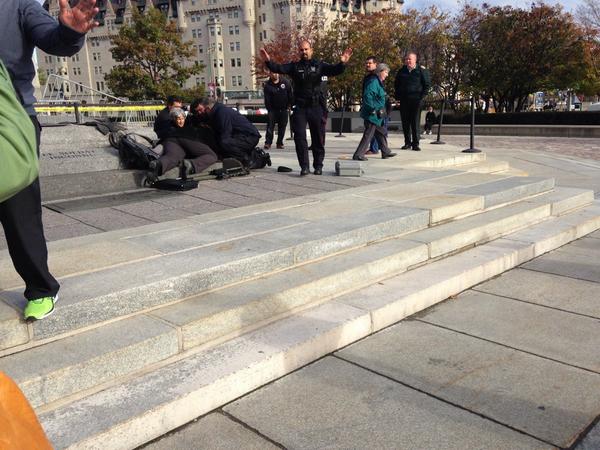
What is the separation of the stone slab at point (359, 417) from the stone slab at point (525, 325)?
3.15ft

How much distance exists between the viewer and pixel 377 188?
7012 millimetres

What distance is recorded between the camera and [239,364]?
2.98 m

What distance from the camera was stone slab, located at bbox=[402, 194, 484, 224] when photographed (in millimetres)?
5617

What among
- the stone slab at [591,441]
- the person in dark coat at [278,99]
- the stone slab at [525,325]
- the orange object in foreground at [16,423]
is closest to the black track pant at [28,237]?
the orange object in foreground at [16,423]

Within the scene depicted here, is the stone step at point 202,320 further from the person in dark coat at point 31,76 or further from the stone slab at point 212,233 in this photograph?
the stone slab at point 212,233

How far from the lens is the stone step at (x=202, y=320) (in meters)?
2.64

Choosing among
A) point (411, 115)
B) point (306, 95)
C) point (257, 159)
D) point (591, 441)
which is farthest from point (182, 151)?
point (591, 441)

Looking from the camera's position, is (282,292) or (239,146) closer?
(282,292)

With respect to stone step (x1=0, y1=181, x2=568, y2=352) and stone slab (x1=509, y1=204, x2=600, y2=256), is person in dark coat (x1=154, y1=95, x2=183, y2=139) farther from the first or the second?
stone slab (x1=509, y1=204, x2=600, y2=256)

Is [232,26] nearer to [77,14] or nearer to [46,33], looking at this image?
[46,33]

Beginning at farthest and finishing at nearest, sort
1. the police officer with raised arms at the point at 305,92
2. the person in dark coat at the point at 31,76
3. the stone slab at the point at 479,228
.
A: the police officer with raised arms at the point at 305,92 < the stone slab at the point at 479,228 < the person in dark coat at the point at 31,76

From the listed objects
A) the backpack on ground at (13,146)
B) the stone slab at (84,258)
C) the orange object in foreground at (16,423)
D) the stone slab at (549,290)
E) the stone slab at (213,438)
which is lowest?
the stone slab at (213,438)

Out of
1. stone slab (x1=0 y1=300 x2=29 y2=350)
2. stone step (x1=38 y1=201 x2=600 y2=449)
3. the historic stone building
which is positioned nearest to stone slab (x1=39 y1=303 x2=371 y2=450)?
stone step (x1=38 y1=201 x2=600 y2=449)

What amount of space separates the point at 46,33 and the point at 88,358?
1699mm
